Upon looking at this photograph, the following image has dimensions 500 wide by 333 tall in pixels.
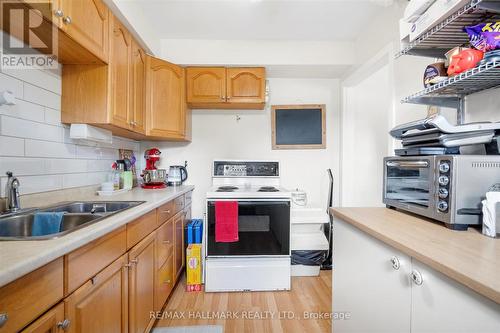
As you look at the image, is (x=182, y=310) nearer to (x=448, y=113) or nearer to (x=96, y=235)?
(x=96, y=235)

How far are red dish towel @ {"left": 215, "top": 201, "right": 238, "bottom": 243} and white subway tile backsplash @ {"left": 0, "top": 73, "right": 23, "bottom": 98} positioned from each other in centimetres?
139

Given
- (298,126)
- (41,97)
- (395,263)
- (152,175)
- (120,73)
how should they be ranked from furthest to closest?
1. (298,126)
2. (152,175)
3. (120,73)
4. (41,97)
5. (395,263)

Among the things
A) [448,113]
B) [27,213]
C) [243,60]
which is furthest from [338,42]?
[27,213]

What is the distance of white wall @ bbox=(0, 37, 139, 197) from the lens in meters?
1.15

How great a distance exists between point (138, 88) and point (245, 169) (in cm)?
128

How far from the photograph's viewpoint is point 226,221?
1911 millimetres

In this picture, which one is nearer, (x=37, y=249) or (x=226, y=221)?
(x=37, y=249)

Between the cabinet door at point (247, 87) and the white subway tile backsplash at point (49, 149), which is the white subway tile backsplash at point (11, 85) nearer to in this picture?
the white subway tile backsplash at point (49, 149)

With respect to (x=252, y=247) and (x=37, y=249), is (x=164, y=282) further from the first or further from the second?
(x=37, y=249)

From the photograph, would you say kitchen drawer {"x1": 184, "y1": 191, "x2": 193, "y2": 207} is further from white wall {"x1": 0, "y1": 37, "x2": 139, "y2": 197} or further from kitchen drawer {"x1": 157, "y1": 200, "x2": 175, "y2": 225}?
white wall {"x1": 0, "y1": 37, "x2": 139, "y2": 197}

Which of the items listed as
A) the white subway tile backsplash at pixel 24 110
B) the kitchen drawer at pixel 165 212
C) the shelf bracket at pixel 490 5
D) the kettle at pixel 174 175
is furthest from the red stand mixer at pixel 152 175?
the shelf bracket at pixel 490 5

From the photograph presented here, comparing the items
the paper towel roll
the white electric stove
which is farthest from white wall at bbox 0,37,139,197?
the paper towel roll

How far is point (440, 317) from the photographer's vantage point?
23.6 inches

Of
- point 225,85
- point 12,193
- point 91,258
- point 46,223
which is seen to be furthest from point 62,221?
point 225,85
